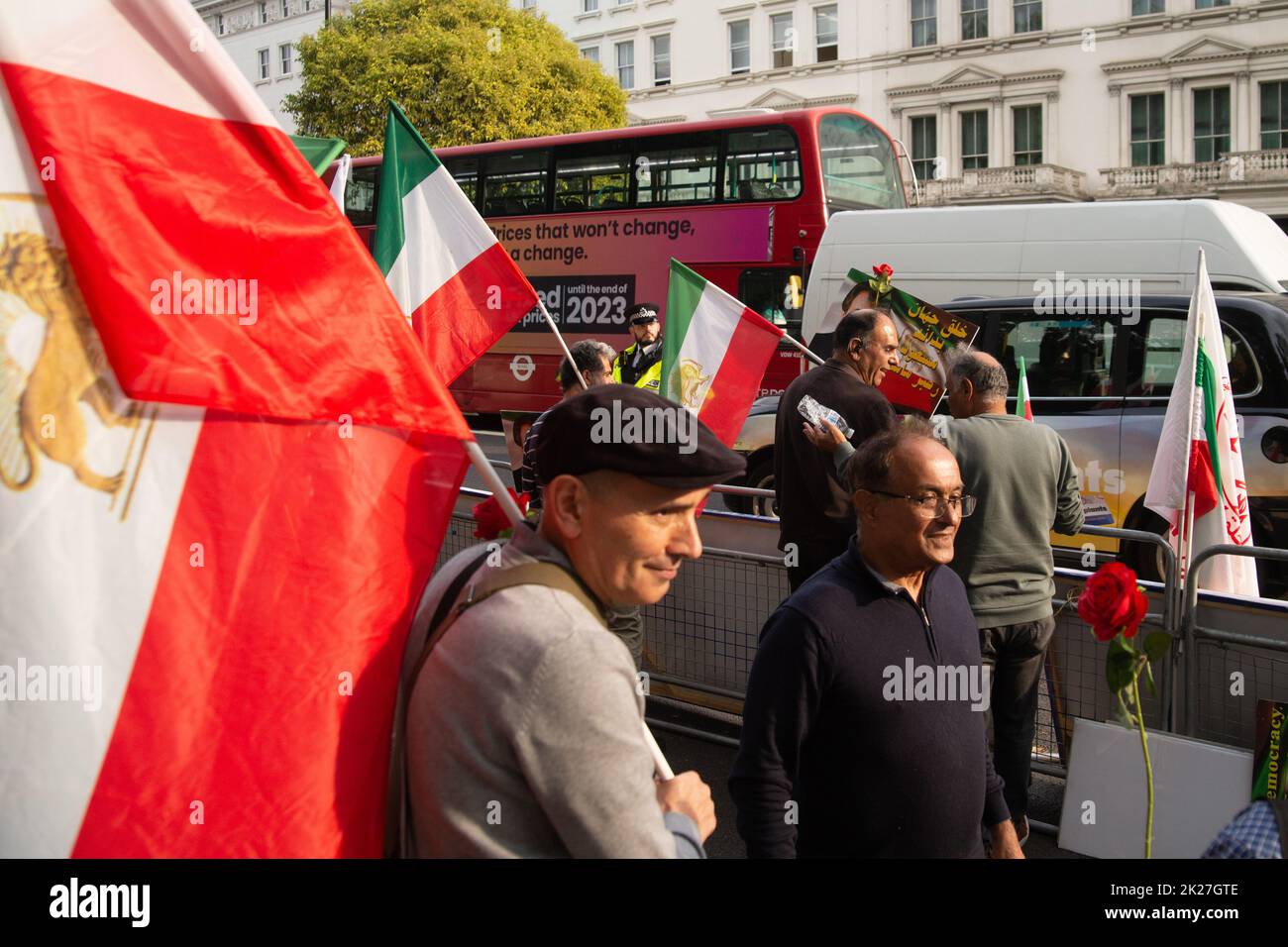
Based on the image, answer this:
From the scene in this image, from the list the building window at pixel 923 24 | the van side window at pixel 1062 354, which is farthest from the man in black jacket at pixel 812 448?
the building window at pixel 923 24

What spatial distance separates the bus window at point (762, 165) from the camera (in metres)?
16.6

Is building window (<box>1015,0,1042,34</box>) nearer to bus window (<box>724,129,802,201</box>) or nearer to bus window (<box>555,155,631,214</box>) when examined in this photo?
bus window (<box>555,155,631,214</box>)

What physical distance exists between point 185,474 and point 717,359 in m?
5.38

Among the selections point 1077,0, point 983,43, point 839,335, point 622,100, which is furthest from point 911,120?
point 839,335

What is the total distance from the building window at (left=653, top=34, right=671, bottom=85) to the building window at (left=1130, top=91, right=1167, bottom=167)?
54.9 feet

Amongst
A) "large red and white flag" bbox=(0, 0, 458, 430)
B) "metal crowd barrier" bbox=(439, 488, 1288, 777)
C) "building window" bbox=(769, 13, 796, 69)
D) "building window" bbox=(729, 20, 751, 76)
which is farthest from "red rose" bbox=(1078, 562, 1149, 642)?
"building window" bbox=(729, 20, 751, 76)

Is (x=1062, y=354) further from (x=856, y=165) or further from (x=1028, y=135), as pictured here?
(x=1028, y=135)

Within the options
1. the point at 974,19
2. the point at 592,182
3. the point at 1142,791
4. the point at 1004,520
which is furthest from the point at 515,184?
the point at 974,19

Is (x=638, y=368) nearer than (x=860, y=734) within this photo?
No

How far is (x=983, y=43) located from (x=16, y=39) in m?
40.3

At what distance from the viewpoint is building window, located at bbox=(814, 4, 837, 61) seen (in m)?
42.5

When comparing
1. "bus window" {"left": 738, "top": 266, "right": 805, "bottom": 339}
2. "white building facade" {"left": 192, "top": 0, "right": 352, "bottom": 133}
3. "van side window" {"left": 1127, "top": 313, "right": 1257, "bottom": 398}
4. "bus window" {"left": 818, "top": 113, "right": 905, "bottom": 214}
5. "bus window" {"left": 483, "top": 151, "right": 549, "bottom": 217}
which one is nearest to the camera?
"van side window" {"left": 1127, "top": 313, "right": 1257, "bottom": 398}

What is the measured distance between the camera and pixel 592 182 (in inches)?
730
